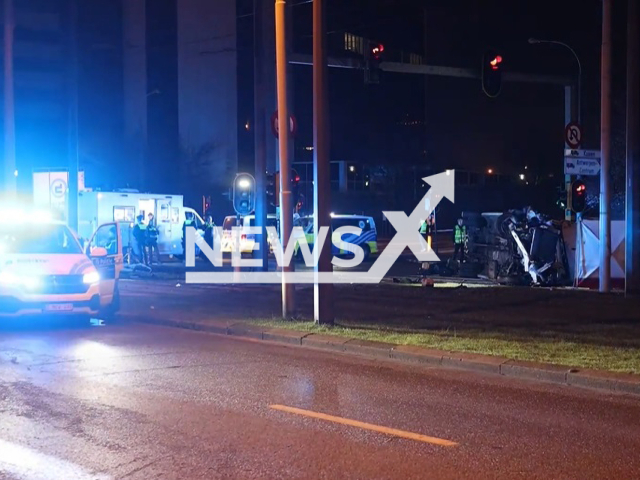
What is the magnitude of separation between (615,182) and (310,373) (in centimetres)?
1799

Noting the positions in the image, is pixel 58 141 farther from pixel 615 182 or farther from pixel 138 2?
pixel 615 182

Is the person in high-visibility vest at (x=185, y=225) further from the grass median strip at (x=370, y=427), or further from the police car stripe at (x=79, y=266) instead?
the grass median strip at (x=370, y=427)

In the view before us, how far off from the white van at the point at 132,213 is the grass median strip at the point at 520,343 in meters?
14.8

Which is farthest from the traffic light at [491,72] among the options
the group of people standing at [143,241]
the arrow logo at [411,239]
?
the group of people standing at [143,241]

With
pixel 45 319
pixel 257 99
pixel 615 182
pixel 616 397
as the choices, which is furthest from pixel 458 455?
pixel 615 182

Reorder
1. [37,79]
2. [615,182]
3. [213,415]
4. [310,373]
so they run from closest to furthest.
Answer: [213,415]
[310,373]
[615,182]
[37,79]

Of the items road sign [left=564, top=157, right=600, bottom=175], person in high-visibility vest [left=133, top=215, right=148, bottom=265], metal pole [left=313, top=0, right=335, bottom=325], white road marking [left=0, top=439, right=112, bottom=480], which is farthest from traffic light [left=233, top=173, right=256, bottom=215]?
white road marking [left=0, top=439, right=112, bottom=480]

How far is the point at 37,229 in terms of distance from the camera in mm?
A: 15266

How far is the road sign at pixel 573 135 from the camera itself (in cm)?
1967

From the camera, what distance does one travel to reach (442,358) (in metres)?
10.7

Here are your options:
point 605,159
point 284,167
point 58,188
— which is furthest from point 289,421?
point 58,188

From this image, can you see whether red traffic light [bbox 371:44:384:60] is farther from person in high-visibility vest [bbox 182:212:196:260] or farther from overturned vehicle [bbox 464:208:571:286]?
person in high-visibility vest [bbox 182:212:196:260]

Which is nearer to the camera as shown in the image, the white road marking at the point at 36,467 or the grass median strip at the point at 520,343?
the white road marking at the point at 36,467

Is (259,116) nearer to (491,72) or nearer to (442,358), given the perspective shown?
(491,72)
